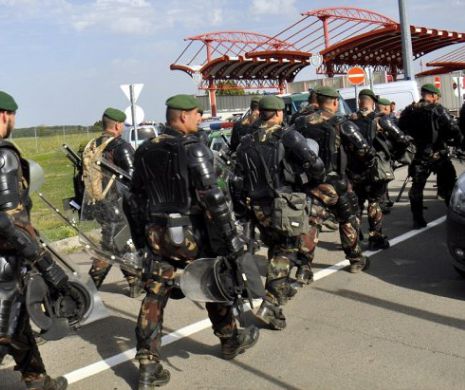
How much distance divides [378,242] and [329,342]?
2.85 m

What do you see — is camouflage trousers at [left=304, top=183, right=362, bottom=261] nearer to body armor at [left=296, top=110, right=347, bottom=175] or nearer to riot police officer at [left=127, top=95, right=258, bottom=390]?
body armor at [left=296, top=110, right=347, bottom=175]

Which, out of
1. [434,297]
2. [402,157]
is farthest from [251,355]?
[402,157]

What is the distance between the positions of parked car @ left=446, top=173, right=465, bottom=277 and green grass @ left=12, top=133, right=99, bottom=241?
3570 millimetres

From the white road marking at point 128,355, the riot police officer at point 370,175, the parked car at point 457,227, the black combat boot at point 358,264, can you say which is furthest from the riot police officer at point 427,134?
the parked car at point 457,227

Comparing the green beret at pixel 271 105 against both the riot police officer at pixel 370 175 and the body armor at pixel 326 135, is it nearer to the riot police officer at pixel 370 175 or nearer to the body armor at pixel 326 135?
the body armor at pixel 326 135

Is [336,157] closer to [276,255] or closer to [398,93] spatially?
[276,255]

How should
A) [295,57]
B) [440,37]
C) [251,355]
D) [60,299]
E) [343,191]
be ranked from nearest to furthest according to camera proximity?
[60,299]
[251,355]
[343,191]
[440,37]
[295,57]

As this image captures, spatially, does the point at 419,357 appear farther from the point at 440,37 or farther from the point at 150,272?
the point at 440,37

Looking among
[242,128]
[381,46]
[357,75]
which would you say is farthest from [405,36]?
[381,46]

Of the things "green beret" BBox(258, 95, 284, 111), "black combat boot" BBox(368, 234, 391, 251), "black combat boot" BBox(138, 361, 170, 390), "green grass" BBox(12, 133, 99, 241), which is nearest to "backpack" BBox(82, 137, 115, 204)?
"green grass" BBox(12, 133, 99, 241)

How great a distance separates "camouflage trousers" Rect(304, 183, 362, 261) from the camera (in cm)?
573

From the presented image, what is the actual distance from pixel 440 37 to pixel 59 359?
37516 millimetres

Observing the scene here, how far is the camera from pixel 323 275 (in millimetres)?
6371

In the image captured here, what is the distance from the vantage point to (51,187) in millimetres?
18188
